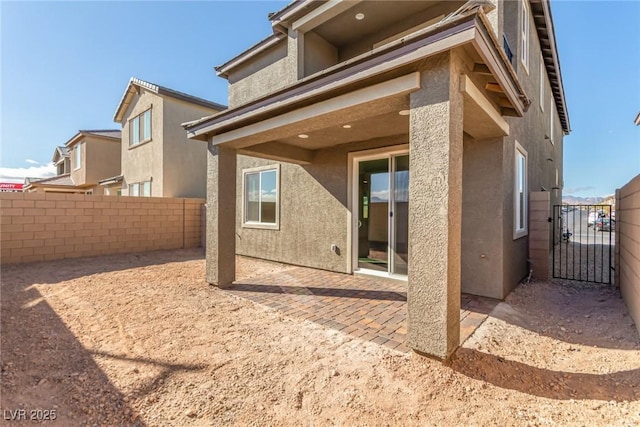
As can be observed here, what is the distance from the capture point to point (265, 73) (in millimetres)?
8828

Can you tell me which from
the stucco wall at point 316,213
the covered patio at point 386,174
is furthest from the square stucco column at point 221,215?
the stucco wall at point 316,213

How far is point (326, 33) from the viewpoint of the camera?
7.48 meters

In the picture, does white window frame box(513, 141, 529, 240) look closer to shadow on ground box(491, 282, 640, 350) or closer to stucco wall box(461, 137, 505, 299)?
stucco wall box(461, 137, 505, 299)

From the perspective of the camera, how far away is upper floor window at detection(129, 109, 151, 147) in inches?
553

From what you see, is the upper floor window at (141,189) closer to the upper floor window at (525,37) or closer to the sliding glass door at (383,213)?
the sliding glass door at (383,213)

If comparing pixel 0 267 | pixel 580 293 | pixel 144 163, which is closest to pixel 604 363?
pixel 580 293

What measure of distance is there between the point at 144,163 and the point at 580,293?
16958mm

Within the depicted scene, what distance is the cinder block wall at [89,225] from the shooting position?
26.0ft

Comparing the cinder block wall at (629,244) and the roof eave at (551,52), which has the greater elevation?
the roof eave at (551,52)

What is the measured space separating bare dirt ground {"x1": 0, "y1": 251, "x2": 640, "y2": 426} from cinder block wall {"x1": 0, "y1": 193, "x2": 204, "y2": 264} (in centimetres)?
433

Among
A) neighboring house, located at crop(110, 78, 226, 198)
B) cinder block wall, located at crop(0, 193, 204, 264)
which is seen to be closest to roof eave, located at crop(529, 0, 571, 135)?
cinder block wall, located at crop(0, 193, 204, 264)

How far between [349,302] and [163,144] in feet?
39.2

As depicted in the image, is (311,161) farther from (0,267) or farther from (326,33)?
(0,267)

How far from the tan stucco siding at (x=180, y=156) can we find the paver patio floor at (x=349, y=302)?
8695 mm
